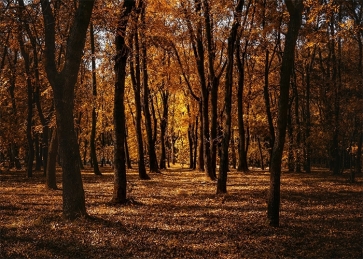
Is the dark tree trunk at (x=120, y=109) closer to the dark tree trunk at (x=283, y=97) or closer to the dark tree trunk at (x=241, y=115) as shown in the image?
the dark tree trunk at (x=283, y=97)

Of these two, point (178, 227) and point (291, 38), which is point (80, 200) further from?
point (291, 38)

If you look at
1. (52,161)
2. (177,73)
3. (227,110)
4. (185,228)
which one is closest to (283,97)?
(185,228)

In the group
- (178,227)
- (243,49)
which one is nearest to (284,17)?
(243,49)

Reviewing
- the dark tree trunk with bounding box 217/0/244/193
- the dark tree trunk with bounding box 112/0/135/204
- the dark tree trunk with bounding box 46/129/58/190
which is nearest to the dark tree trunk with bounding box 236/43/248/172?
the dark tree trunk with bounding box 217/0/244/193

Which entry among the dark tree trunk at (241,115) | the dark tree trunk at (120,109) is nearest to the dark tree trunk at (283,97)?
the dark tree trunk at (120,109)

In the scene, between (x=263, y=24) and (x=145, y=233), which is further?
(x=263, y=24)

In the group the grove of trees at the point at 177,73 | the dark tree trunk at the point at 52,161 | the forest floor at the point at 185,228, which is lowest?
the forest floor at the point at 185,228

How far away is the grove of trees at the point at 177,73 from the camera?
1004cm

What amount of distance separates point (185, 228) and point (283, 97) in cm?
425

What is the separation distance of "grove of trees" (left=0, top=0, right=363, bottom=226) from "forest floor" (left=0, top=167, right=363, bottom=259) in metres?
0.96

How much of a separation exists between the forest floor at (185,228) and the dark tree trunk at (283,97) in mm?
783

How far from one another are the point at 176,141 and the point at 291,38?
52.9m

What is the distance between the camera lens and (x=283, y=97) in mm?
9492

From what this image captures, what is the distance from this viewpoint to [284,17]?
27.2 meters
